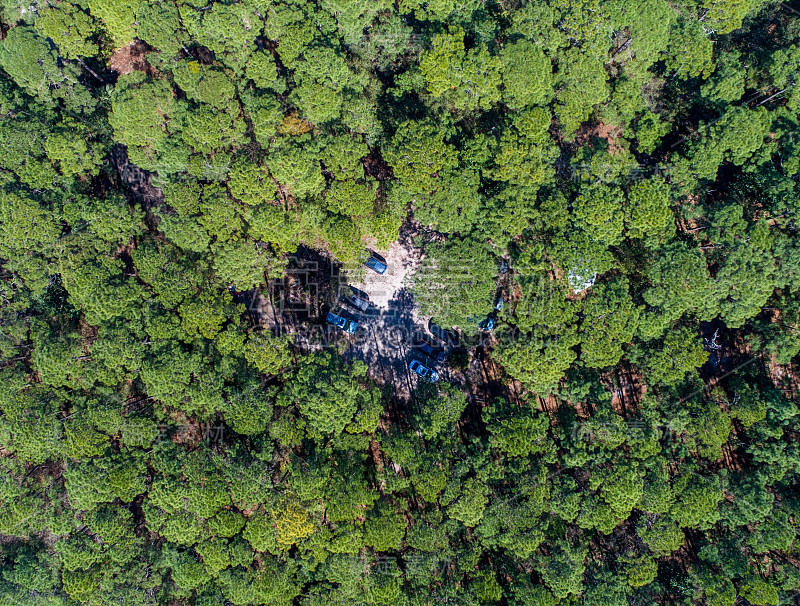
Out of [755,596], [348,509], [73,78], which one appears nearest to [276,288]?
[348,509]

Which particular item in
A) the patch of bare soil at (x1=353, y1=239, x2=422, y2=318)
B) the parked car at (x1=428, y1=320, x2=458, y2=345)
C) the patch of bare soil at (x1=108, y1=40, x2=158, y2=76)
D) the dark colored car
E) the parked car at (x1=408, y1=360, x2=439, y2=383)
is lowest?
the parked car at (x1=408, y1=360, x2=439, y2=383)

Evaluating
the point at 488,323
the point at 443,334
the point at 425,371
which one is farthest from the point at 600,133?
the point at 425,371

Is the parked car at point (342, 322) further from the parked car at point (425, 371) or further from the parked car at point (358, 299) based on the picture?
the parked car at point (425, 371)

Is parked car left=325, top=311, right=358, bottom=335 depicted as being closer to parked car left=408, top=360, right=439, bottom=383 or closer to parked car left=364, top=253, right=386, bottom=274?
parked car left=364, top=253, right=386, bottom=274

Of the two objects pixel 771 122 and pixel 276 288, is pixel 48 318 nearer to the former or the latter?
→ pixel 276 288

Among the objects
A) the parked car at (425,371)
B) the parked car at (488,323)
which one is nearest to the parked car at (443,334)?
the parked car at (488,323)

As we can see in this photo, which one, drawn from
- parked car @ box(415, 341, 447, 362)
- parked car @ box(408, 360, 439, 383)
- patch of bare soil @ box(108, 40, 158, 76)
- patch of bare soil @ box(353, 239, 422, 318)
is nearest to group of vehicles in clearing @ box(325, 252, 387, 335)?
patch of bare soil @ box(353, 239, 422, 318)

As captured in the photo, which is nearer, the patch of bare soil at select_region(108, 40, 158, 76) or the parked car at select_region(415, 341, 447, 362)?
the patch of bare soil at select_region(108, 40, 158, 76)
